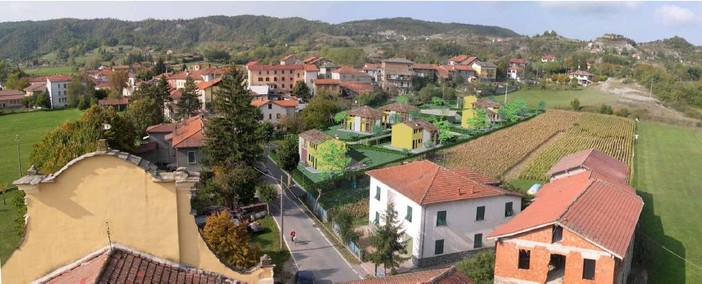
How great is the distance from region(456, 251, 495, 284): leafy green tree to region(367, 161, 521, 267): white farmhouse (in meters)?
4.33

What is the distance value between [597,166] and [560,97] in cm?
8041

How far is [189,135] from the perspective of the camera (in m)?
40.9

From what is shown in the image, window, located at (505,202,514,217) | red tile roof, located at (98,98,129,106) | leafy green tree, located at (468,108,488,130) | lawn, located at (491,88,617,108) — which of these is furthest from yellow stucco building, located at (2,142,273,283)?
lawn, located at (491,88,617,108)

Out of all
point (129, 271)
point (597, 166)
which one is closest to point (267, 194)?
point (597, 166)

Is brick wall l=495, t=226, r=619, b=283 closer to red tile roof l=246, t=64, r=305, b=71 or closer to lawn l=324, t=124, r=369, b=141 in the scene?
lawn l=324, t=124, r=369, b=141

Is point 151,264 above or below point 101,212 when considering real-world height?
below

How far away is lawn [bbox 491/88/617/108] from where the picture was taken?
94562mm

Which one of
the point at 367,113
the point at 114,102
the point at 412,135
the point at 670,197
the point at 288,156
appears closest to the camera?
the point at 288,156

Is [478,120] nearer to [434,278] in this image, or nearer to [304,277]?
[304,277]

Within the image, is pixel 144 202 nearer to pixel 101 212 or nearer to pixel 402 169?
pixel 101 212

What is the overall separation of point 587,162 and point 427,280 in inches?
731

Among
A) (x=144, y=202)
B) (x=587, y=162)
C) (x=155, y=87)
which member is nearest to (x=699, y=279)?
(x=587, y=162)

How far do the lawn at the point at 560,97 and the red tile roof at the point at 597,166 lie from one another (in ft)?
204

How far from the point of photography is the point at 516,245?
19172 mm
